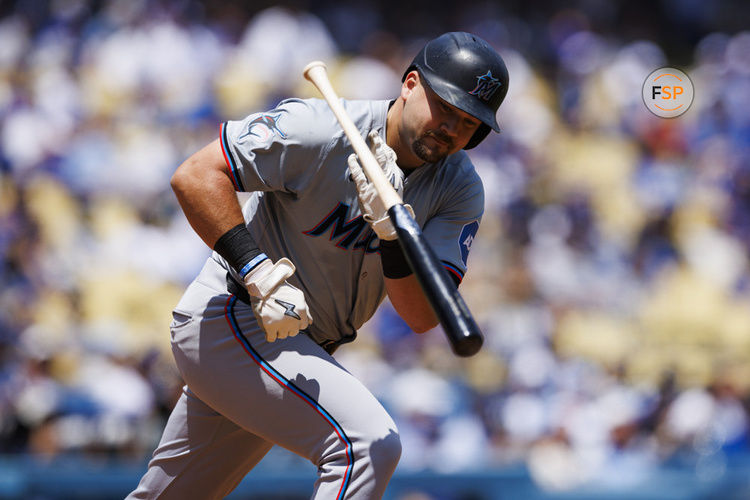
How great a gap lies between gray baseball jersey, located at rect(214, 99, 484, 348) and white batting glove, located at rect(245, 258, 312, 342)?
9.7 inches

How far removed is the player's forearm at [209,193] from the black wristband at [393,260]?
45 cm

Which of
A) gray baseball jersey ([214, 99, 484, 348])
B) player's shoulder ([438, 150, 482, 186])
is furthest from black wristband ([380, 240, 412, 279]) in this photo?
player's shoulder ([438, 150, 482, 186])

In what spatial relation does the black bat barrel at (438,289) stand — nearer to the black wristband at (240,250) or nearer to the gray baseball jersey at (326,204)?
the gray baseball jersey at (326,204)

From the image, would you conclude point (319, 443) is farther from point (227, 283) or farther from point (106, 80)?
point (106, 80)

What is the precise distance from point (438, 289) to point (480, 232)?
652cm

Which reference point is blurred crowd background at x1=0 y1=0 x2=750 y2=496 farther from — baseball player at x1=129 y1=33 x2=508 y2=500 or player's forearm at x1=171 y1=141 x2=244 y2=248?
player's forearm at x1=171 y1=141 x2=244 y2=248

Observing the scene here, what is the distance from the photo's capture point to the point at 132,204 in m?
8.12

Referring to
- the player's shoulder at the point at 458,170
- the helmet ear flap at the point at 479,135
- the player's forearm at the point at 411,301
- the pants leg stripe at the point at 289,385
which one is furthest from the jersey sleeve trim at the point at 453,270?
the pants leg stripe at the point at 289,385

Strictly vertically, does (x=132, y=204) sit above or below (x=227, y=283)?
above

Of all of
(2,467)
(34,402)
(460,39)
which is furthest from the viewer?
(34,402)

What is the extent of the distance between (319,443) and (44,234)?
5705 mm

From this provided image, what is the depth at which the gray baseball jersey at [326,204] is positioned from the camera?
2719 millimetres

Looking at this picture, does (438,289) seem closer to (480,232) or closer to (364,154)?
(364,154)

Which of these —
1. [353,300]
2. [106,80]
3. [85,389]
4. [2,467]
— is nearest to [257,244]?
[353,300]
